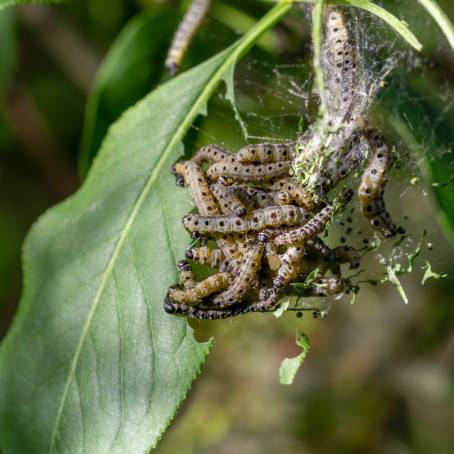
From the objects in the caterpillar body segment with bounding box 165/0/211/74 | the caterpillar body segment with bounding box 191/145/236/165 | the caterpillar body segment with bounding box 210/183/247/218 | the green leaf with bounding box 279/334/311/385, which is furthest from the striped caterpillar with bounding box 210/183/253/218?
the caterpillar body segment with bounding box 165/0/211/74

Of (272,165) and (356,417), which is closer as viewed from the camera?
(272,165)

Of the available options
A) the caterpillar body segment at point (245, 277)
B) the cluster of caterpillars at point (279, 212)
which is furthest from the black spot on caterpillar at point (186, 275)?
the caterpillar body segment at point (245, 277)

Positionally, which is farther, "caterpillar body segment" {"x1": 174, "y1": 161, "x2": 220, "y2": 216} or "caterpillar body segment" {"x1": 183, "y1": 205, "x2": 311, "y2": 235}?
"caterpillar body segment" {"x1": 174, "y1": 161, "x2": 220, "y2": 216}

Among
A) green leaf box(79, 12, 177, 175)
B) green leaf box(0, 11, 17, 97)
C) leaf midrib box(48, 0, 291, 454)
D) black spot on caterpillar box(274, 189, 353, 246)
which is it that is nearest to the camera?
black spot on caterpillar box(274, 189, 353, 246)

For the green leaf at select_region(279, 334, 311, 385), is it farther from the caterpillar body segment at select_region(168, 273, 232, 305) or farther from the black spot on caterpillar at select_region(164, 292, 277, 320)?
the caterpillar body segment at select_region(168, 273, 232, 305)

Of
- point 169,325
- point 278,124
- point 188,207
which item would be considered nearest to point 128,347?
point 169,325

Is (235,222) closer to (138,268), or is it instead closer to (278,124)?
(138,268)

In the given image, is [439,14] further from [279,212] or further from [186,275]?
[186,275]

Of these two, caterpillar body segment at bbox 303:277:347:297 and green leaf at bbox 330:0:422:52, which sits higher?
green leaf at bbox 330:0:422:52
